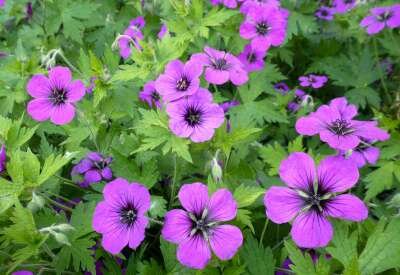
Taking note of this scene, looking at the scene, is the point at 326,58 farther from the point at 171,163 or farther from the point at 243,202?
the point at 243,202

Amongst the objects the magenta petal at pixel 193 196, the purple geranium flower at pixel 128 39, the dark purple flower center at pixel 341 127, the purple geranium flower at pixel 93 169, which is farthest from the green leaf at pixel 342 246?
the purple geranium flower at pixel 128 39

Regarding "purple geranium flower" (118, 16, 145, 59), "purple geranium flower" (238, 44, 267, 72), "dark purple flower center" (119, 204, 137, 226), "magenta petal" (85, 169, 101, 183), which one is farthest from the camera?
"purple geranium flower" (238, 44, 267, 72)

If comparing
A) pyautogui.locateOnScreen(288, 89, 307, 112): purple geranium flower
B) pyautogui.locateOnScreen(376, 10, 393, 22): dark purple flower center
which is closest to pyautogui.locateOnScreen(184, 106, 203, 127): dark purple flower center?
pyautogui.locateOnScreen(288, 89, 307, 112): purple geranium flower

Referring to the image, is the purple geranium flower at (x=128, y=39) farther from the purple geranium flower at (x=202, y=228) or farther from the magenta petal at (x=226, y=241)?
the magenta petal at (x=226, y=241)

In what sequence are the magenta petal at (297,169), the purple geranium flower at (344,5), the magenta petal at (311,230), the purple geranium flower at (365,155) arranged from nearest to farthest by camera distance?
1. the magenta petal at (311,230)
2. the magenta petal at (297,169)
3. the purple geranium flower at (365,155)
4. the purple geranium flower at (344,5)

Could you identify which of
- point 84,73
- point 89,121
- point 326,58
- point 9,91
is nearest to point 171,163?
point 89,121

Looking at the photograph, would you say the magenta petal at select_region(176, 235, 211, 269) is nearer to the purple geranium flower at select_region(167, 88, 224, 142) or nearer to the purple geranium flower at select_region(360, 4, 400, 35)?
the purple geranium flower at select_region(167, 88, 224, 142)

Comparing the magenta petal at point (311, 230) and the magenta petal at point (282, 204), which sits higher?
the magenta petal at point (282, 204)
